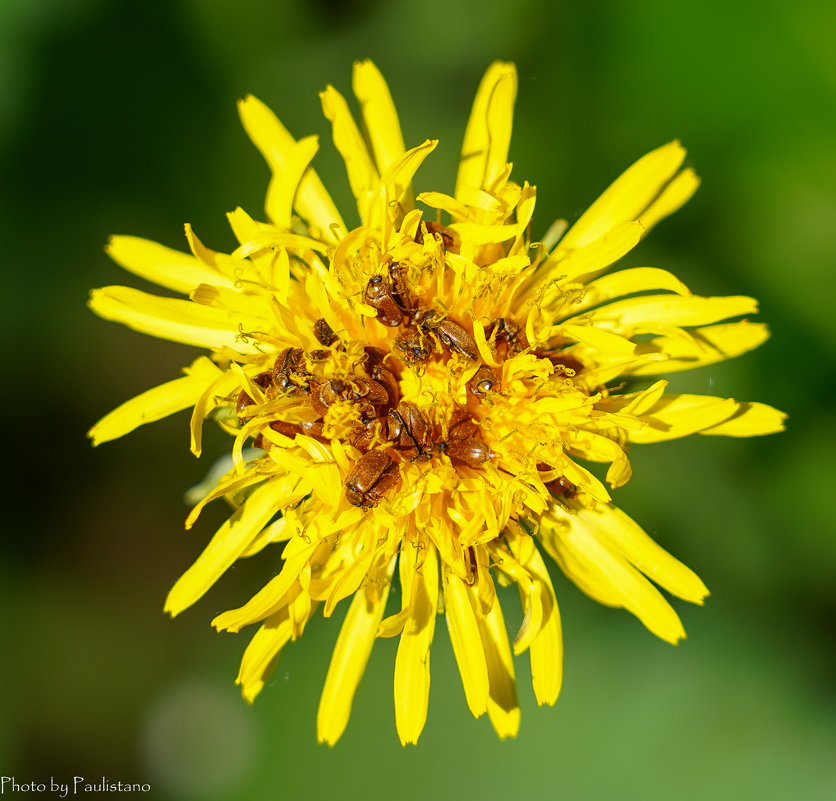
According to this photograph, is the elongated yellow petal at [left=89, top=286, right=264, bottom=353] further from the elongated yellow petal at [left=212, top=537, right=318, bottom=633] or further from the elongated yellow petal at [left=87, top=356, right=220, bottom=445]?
the elongated yellow petal at [left=212, top=537, right=318, bottom=633]

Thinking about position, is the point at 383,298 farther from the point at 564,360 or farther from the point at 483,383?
the point at 564,360

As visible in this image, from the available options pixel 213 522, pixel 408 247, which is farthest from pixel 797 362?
pixel 213 522

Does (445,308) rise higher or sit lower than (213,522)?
higher

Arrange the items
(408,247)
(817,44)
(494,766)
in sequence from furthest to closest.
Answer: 1. (494,766)
2. (817,44)
3. (408,247)

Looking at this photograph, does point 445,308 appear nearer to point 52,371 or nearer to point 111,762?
point 52,371

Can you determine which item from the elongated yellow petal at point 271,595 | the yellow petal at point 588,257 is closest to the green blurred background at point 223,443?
the yellow petal at point 588,257

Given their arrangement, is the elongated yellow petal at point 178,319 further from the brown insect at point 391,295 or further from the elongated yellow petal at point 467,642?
the elongated yellow petal at point 467,642
